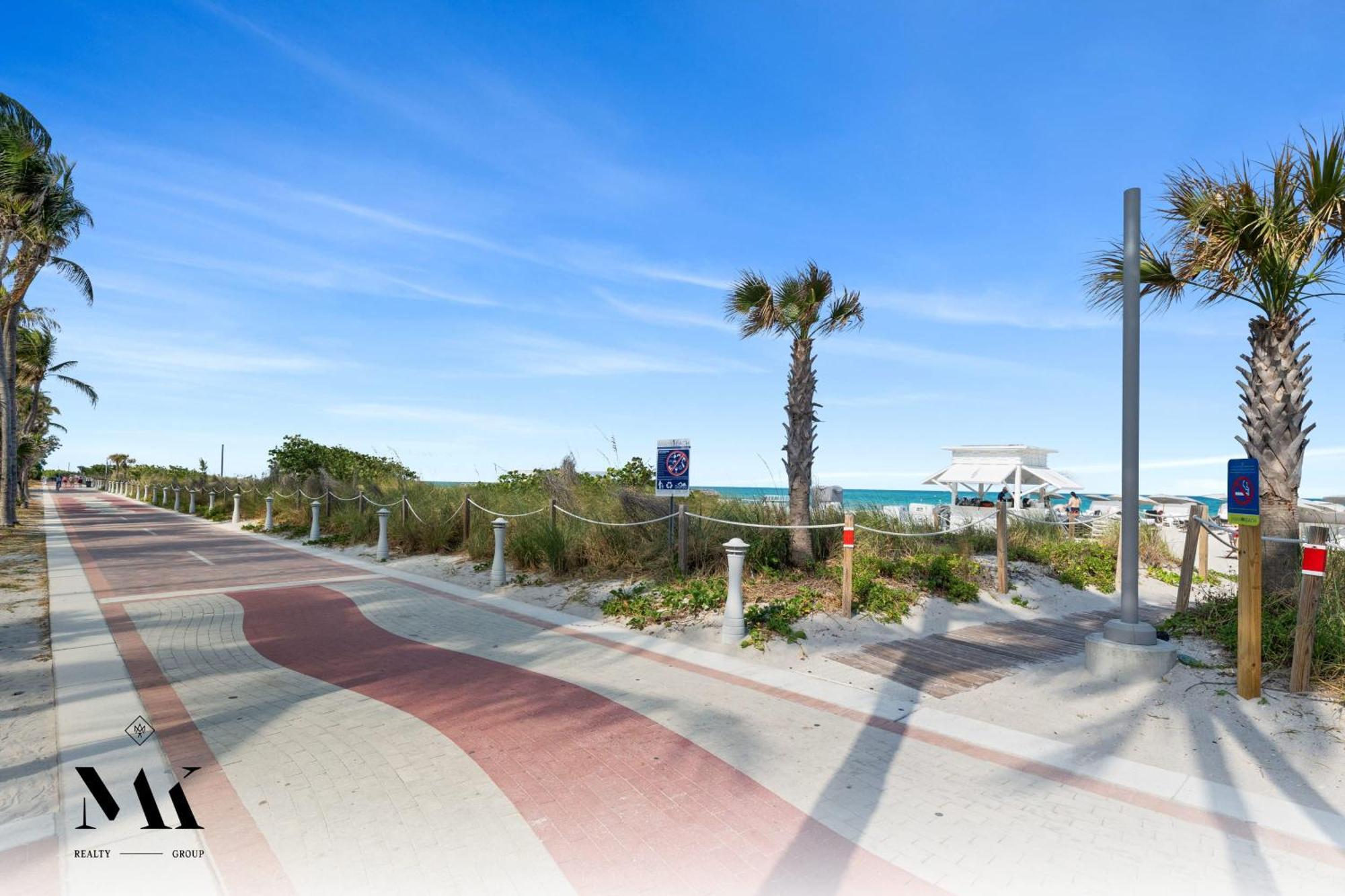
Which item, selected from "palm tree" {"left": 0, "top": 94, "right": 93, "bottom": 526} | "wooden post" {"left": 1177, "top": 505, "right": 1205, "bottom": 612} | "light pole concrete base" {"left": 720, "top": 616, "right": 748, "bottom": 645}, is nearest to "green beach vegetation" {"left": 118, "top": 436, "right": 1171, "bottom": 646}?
"light pole concrete base" {"left": 720, "top": 616, "right": 748, "bottom": 645}

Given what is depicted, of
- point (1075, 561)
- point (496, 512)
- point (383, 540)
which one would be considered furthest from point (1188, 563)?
point (383, 540)

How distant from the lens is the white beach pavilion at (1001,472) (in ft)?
82.3

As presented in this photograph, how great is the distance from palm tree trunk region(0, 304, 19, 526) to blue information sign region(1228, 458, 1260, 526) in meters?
30.1

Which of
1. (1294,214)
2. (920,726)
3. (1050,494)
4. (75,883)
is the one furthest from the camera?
(1050,494)

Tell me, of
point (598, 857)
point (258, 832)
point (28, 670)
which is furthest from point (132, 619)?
point (598, 857)

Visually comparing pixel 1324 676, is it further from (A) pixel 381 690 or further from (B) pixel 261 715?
(B) pixel 261 715

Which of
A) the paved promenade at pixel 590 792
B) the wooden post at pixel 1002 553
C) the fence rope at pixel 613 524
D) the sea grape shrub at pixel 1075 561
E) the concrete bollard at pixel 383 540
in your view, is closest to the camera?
the paved promenade at pixel 590 792

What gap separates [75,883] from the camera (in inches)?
123

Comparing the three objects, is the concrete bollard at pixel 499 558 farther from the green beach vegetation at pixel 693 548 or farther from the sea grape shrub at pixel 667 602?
the sea grape shrub at pixel 667 602

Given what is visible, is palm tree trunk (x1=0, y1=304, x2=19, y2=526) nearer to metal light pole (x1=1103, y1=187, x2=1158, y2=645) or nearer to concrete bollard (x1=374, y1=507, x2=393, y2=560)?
concrete bollard (x1=374, y1=507, x2=393, y2=560)

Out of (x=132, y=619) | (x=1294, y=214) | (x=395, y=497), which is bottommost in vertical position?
(x=132, y=619)

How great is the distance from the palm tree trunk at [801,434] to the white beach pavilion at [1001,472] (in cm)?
1626

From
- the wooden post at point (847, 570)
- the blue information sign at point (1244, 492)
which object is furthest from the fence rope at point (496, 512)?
the blue information sign at point (1244, 492)

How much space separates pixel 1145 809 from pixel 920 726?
1.51m
